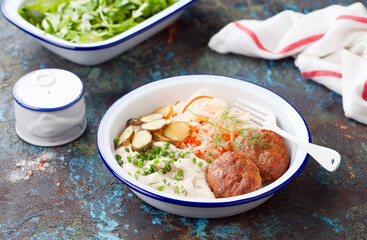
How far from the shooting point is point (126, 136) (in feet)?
9.57

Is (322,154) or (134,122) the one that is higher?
(322,154)

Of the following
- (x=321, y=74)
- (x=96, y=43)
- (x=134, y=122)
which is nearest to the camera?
(x=134, y=122)

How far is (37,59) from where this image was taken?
12.5ft

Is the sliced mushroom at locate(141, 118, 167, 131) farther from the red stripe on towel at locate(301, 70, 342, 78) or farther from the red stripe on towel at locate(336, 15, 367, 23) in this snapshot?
the red stripe on towel at locate(336, 15, 367, 23)

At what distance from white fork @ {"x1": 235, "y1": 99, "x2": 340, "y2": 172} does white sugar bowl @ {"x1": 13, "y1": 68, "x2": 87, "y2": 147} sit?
105cm

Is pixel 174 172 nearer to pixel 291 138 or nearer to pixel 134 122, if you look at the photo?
pixel 134 122

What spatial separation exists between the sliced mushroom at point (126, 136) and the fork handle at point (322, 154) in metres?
0.95

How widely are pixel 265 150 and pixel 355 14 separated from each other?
1725 mm

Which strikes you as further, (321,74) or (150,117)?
(321,74)

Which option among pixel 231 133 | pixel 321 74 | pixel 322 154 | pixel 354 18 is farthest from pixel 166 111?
pixel 354 18

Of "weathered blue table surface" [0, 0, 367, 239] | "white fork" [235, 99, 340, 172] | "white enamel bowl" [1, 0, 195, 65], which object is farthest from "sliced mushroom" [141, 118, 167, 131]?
"white enamel bowl" [1, 0, 195, 65]

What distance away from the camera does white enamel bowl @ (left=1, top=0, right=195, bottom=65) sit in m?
3.41

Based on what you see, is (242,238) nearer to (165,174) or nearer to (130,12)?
(165,174)

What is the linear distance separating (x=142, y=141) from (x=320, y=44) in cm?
171
